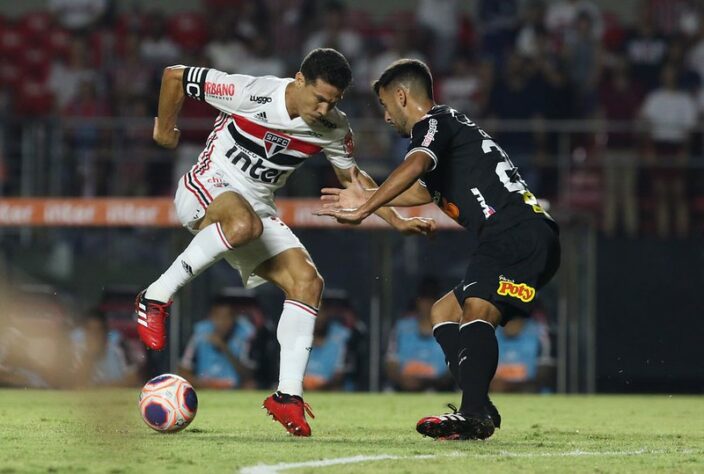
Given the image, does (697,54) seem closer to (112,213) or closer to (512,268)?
(112,213)

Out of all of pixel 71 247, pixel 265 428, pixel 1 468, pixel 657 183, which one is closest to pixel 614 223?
pixel 657 183

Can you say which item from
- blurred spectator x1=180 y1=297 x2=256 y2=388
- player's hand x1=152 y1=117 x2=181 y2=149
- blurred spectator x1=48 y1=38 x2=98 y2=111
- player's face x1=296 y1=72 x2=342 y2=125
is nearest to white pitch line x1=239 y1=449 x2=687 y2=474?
player's face x1=296 y1=72 x2=342 y2=125

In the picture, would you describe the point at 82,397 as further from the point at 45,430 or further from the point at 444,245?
the point at 444,245

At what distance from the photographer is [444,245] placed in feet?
43.6

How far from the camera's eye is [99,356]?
12312mm

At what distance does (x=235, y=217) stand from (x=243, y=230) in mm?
104

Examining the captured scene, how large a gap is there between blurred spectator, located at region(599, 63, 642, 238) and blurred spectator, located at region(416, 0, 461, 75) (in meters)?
2.14

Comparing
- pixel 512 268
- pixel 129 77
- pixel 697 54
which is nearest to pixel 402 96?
pixel 512 268

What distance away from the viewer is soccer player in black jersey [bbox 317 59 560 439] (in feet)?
20.6

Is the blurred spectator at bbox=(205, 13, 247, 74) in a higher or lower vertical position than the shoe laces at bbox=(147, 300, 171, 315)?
higher

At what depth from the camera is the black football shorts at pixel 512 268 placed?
6.36 meters

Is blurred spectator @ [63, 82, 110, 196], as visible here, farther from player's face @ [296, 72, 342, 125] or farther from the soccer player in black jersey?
the soccer player in black jersey

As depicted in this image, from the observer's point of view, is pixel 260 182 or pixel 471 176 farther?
pixel 260 182

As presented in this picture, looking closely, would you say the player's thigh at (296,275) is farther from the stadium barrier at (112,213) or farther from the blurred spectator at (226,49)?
the blurred spectator at (226,49)
